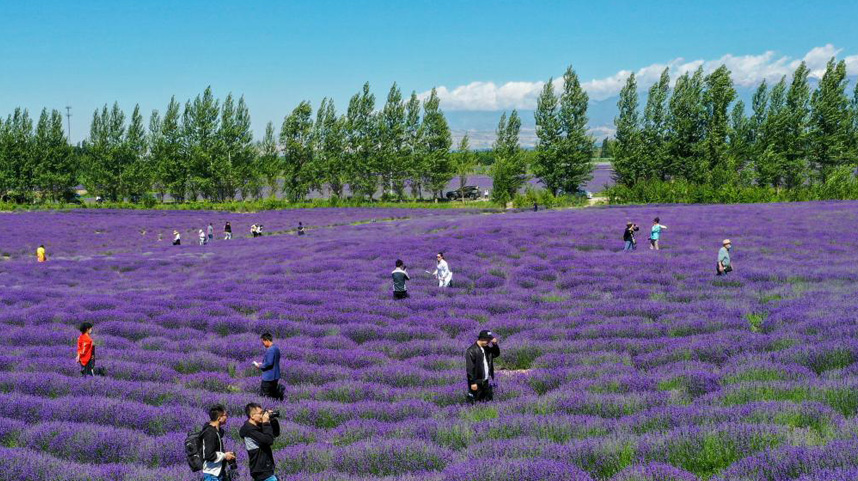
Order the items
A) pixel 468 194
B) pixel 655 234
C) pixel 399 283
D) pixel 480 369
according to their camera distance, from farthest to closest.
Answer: pixel 468 194 < pixel 655 234 < pixel 399 283 < pixel 480 369

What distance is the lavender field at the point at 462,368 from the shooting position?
18.3 feet

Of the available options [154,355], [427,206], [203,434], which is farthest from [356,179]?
[203,434]

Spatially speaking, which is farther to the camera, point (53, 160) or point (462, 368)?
point (53, 160)

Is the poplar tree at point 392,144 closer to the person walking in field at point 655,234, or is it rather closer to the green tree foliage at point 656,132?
the green tree foliage at point 656,132

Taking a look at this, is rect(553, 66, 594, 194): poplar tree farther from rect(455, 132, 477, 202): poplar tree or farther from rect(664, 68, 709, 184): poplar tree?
rect(455, 132, 477, 202): poplar tree

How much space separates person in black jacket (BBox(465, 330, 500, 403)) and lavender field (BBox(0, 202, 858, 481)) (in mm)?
352

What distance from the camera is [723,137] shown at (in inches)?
2625

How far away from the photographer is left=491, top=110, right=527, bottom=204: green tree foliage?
67.9 meters

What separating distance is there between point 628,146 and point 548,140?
1115 cm

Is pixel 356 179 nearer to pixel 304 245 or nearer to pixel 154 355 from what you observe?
pixel 304 245

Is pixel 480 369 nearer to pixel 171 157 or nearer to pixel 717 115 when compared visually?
pixel 717 115

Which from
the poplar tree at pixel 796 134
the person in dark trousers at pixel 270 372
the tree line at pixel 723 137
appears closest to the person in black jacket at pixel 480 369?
the person in dark trousers at pixel 270 372

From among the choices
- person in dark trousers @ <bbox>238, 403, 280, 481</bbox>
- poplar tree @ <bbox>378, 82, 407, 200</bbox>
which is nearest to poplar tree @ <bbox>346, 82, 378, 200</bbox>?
poplar tree @ <bbox>378, 82, 407, 200</bbox>

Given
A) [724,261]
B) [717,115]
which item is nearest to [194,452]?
[724,261]
